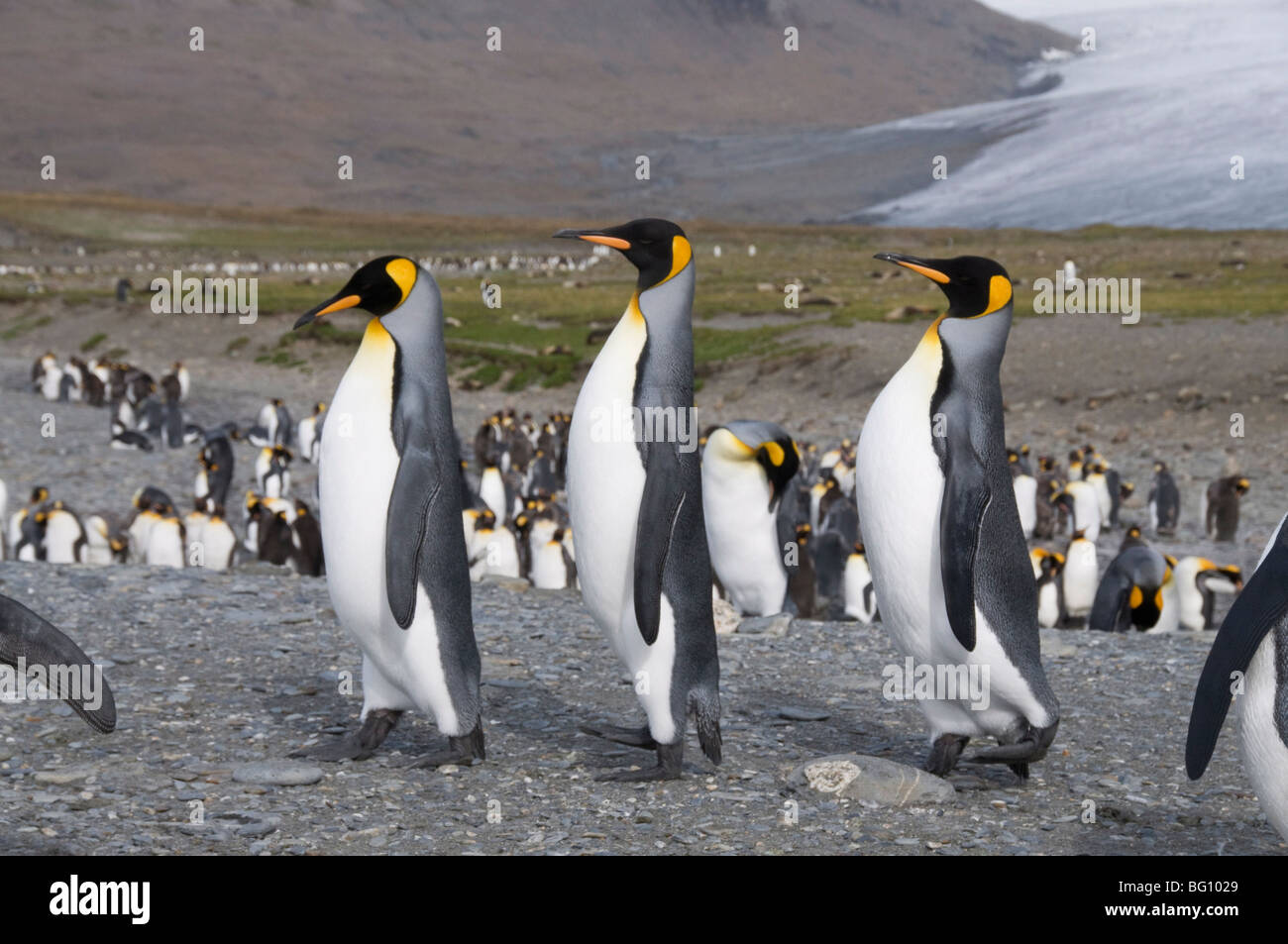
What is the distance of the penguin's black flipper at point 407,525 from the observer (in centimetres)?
466

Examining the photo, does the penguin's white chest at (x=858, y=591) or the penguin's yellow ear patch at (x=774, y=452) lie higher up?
the penguin's yellow ear patch at (x=774, y=452)

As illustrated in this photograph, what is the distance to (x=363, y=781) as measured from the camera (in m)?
4.73

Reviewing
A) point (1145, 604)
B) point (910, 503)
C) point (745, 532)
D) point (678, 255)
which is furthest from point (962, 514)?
point (1145, 604)

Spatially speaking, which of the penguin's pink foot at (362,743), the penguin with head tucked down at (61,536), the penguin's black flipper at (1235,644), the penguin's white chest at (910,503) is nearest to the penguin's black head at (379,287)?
the penguin's pink foot at (362,743)

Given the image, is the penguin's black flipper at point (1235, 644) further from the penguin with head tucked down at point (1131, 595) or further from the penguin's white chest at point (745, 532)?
the penguin with head tucked down at point (1131, 595)

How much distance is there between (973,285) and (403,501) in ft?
6.63

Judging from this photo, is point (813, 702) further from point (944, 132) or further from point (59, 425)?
point (944, 132)

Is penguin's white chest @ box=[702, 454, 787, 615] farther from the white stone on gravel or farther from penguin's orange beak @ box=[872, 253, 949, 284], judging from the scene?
the white stone on gravel

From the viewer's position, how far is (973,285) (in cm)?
478

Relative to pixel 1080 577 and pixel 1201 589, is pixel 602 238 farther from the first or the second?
pixel 1080 577

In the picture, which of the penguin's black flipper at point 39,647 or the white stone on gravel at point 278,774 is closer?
the penguin's black flipper at point 39,647

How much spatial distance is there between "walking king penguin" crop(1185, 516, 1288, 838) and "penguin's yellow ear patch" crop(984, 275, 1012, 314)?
4.94 ft

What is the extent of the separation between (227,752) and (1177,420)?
15.8m

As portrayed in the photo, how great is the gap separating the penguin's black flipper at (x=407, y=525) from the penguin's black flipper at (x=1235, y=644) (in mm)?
2420
